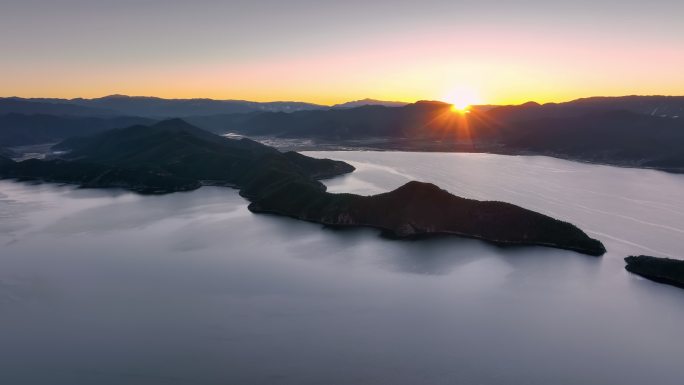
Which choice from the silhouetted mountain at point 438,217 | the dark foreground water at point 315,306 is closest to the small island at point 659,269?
the dark foreground water at point 315,306

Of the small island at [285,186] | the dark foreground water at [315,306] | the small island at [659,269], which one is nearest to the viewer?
the dark foreground water at [315,306]

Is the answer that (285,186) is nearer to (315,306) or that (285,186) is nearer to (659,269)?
(315,306)

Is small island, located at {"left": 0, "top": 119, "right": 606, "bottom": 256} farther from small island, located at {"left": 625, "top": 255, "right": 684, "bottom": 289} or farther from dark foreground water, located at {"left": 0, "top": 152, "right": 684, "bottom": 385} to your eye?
small island, located at {"left": 625, "top": 255, "right": 684, "bottom": 289}

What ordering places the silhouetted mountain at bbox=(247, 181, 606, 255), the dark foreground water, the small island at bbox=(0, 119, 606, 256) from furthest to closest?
the small island at bbox=(0, 119, 606, 256) < the silhouetted mountain at bbox=(247, 181, 606, 255) < the dark foreground water

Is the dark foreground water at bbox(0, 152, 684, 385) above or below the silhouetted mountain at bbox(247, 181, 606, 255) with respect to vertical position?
below

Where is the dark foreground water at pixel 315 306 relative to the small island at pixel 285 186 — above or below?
below

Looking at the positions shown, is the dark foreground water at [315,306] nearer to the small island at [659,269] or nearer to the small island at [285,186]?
the small island at [659,269]

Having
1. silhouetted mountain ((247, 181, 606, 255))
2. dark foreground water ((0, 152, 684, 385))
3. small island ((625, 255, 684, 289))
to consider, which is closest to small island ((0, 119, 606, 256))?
silhouetted mountain ((247, 181, 606, 255))

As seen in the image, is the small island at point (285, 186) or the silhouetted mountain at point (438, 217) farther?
the small island at point (285, 186)

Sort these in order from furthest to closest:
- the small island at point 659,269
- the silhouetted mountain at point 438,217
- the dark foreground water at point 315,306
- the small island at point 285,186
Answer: the small island at point 285,186
the silhouetted mountain at point 438,217
the small island at point 659,269
the dark foreground water at point 315,306
